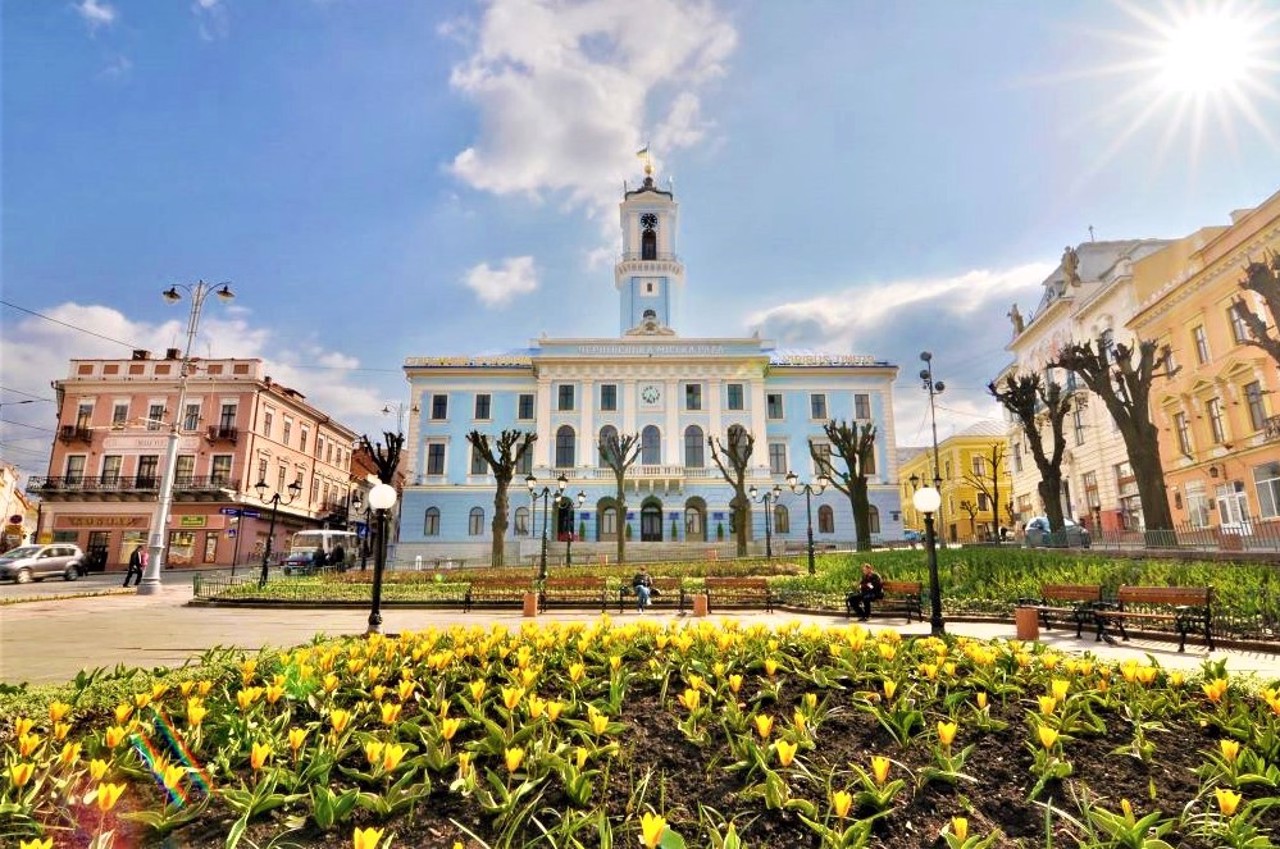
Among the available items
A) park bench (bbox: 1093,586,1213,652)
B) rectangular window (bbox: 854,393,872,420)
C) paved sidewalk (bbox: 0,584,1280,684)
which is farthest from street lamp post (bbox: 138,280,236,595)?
rectangular window (bbox: 854,393,872,420)

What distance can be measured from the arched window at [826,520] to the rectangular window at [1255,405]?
872 inches

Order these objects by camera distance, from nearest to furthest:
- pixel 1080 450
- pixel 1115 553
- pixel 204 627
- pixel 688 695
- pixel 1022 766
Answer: pixel 1022 766
pixel 688 695
pixel 204 627
pixel 1115 553
pixel 1080 450

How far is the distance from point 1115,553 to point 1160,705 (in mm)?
17316

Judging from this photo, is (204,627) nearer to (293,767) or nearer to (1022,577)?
(293,767)

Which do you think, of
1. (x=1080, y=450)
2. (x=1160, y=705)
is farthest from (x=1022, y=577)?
(x=1080, y=450)

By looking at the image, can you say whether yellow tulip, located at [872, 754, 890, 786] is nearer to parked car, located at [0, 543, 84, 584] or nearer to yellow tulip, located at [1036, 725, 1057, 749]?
yellow tulip, located at [1036, 725, 1057, 749]

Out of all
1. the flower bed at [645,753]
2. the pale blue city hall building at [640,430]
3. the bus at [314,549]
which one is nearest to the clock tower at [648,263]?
the pale blue city hall building at [640,430]

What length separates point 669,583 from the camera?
61.5 feet

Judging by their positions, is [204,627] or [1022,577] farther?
[1022,577]

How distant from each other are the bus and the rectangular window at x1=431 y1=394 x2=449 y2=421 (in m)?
9.86

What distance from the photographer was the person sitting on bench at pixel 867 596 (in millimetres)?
14273

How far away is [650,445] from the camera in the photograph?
45.0 m

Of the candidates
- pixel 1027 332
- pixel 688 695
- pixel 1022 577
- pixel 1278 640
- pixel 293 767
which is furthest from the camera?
pixel 1027 332

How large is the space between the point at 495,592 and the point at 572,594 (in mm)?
2269
